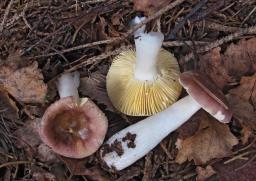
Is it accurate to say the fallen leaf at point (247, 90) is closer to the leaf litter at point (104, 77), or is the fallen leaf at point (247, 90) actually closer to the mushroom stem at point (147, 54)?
the leaf litter at point (104, 77)

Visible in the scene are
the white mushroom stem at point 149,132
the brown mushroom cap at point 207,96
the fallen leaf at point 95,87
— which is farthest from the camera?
the fallen leaf at point 95,87

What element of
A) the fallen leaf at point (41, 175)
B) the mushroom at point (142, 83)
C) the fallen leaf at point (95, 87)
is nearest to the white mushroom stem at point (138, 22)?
the mushroom at point (142, 83)

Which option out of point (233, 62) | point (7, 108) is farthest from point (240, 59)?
point (7, 108)

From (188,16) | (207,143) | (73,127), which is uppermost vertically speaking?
(188,16)

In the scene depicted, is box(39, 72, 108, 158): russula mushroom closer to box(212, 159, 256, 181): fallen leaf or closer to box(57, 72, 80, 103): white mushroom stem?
box(57, 72, 80, 103): white mushroom stem

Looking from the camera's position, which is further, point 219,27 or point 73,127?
point 219,27

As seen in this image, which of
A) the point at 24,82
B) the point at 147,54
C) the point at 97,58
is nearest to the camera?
the point at 147,54

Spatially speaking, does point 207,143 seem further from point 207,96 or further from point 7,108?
point 7,108

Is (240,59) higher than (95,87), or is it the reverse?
(240,59)
